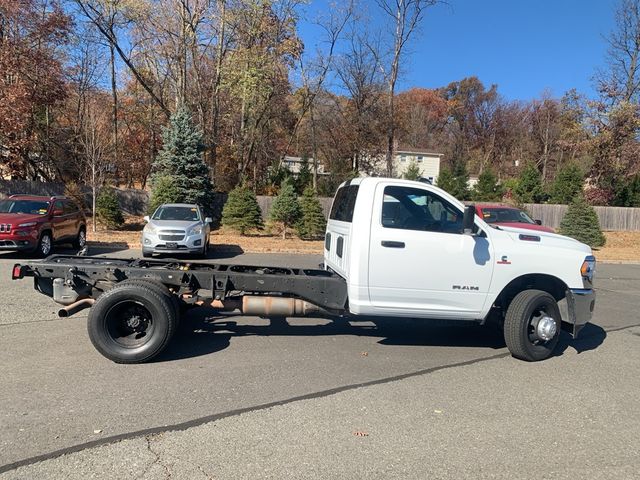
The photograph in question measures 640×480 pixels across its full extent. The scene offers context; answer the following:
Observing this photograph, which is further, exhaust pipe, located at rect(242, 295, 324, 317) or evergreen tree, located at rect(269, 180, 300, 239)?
evergreen tree, located at rect(269, 180, 300, 239)

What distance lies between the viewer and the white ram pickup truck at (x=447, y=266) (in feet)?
18.6

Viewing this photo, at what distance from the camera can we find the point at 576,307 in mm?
6008

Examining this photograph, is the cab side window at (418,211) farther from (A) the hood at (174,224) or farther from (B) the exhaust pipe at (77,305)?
(A) the hood at (174,224)

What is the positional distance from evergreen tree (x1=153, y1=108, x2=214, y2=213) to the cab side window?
20.8m

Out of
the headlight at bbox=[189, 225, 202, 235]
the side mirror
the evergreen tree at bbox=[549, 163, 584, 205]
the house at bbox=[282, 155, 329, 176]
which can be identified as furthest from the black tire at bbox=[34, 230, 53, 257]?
the evergreen tree at bbox=[549, 163, 584, 205]

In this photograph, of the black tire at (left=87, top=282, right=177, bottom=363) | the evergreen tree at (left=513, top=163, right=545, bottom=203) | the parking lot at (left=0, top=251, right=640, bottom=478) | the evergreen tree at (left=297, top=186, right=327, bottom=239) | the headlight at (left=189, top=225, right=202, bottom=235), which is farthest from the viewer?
the evergreen tree at (left=513, top=163, right=545, bottom=203)

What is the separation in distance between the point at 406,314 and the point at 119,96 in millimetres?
41304

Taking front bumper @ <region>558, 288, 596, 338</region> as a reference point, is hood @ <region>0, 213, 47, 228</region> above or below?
above

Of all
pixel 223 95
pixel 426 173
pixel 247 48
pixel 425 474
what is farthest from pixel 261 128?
pixel 425 474

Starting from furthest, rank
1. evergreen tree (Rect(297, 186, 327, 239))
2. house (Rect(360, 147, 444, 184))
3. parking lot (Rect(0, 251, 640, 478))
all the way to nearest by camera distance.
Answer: house (Rect(360, 147, 444, 184))
evergreen tree (Rect(297, 186, 327, 239))
parking lot (Rect(0, 251, 640, 478))

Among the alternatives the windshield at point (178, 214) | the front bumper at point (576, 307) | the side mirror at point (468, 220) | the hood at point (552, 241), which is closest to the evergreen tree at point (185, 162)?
the windshield at point (178, 214)

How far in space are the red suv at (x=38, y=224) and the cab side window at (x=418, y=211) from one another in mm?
11008

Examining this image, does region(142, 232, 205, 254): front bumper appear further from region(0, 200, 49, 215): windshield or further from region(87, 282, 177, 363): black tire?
region(87, 282, 177, 363): black tire

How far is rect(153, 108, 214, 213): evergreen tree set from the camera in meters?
25.5
